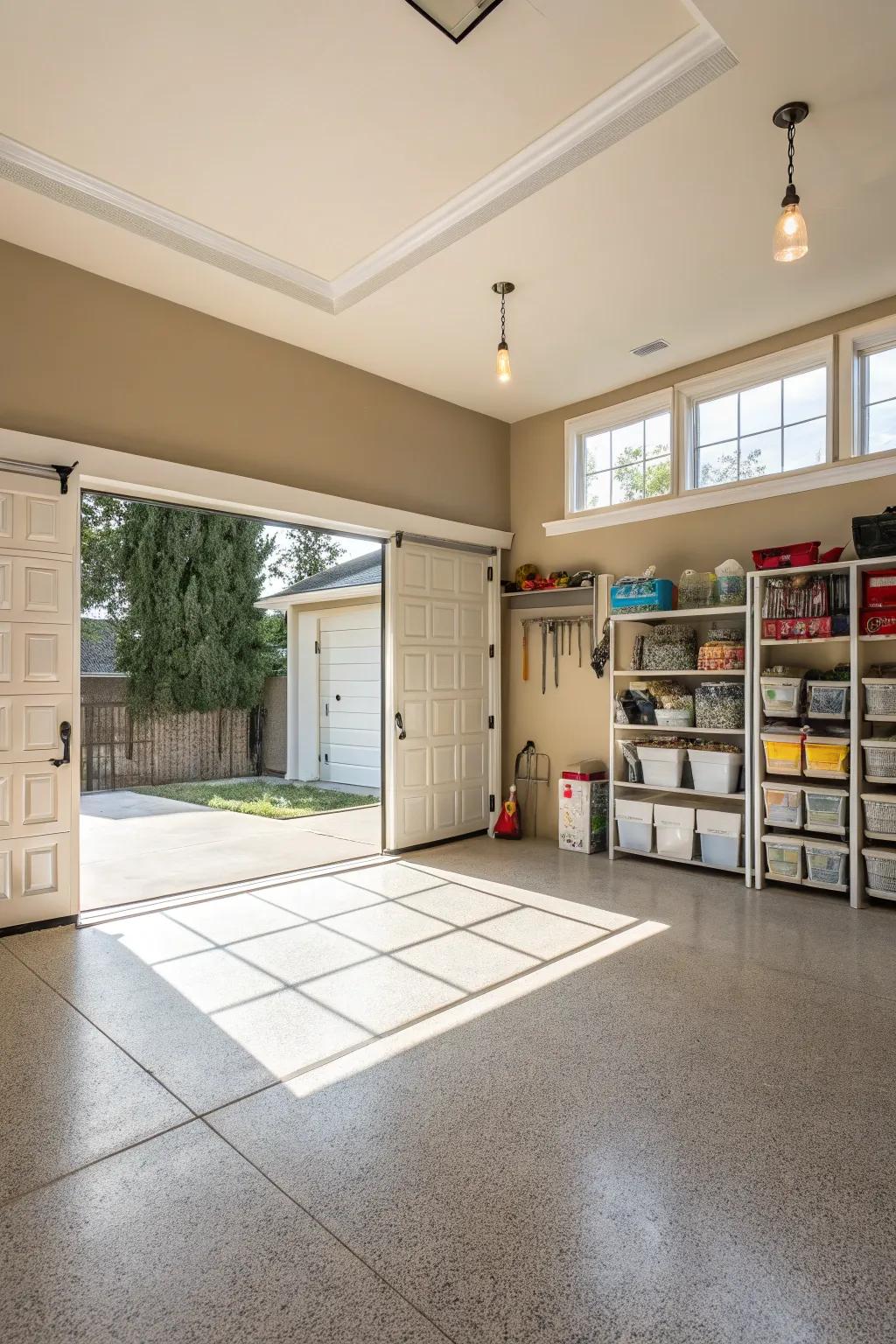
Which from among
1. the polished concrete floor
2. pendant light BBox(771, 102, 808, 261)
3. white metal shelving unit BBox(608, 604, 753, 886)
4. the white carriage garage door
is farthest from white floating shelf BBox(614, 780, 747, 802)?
the white carriage garage door

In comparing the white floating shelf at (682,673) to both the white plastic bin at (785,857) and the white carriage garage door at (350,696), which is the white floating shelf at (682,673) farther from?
the white carriage garage door at (350,696)

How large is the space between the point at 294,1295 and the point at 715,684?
4050 mm

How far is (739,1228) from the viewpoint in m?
1.78

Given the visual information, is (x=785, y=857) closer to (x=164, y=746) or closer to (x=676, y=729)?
(x=676, y=729)

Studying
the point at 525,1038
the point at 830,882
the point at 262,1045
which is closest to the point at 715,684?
the point at 830,882

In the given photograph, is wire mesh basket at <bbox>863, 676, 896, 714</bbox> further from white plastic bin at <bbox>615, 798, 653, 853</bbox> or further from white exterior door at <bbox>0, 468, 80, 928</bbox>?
white exterior door at <bbox>0, 468, 80, 928</bbox>

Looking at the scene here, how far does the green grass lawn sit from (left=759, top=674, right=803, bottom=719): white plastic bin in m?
4.76

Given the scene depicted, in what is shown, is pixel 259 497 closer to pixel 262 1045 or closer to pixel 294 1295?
pixel 262 1045

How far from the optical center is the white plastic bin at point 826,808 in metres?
4.24

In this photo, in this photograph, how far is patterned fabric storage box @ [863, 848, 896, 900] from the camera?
4.08m

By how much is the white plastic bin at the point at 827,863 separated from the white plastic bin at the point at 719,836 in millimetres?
439

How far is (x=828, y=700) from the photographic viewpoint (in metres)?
4.33

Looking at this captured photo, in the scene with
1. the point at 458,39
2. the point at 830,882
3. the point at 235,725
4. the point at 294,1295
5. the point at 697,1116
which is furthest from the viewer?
the point at 235,725

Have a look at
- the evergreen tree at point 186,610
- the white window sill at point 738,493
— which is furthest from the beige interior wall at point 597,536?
the evergreen tree at point 186,610
